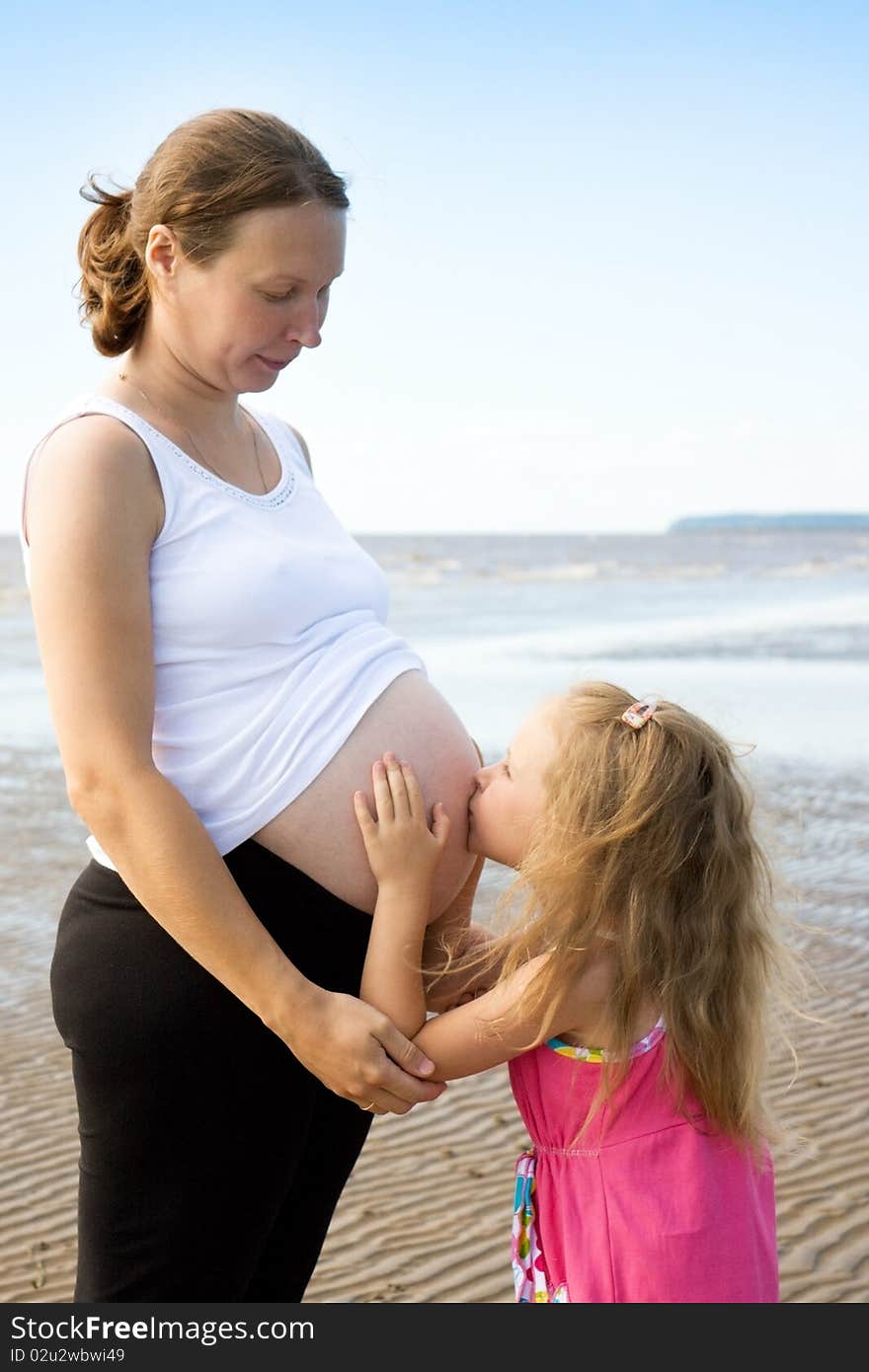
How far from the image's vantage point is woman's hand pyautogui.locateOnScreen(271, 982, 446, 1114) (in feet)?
6.27

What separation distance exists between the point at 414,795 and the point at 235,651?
345mm

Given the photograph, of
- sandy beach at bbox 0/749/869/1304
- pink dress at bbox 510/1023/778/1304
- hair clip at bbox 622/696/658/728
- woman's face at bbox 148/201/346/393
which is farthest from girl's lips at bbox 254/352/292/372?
sandy beach at bbox 0/749/869/1304

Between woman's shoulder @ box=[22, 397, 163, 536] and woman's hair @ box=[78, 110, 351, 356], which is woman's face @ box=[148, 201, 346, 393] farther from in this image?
woman's shoulder @ box=[22, 397, 163, 536]

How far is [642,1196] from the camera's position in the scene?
213cm

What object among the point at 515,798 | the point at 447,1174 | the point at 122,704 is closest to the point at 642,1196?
the point at 515,798

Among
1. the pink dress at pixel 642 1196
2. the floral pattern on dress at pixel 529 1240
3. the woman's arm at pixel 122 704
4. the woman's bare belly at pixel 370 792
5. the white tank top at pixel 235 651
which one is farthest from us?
the floral pattern on dress at pixel 529 1240

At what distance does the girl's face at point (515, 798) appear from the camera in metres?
2.18

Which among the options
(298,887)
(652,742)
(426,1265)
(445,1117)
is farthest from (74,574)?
(445,1117)

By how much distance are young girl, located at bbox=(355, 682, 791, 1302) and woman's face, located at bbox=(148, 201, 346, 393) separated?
0.62 metres

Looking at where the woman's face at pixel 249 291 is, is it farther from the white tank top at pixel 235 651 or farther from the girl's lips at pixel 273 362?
the white tank top at pixel 235 651

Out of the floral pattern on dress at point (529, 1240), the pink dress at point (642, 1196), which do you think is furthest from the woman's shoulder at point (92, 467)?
the floral pattern on dress at point (529, 1240)

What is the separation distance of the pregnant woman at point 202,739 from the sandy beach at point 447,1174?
969 millimetres

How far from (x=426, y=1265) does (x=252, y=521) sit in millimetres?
2406

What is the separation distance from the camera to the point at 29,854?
748 cm
